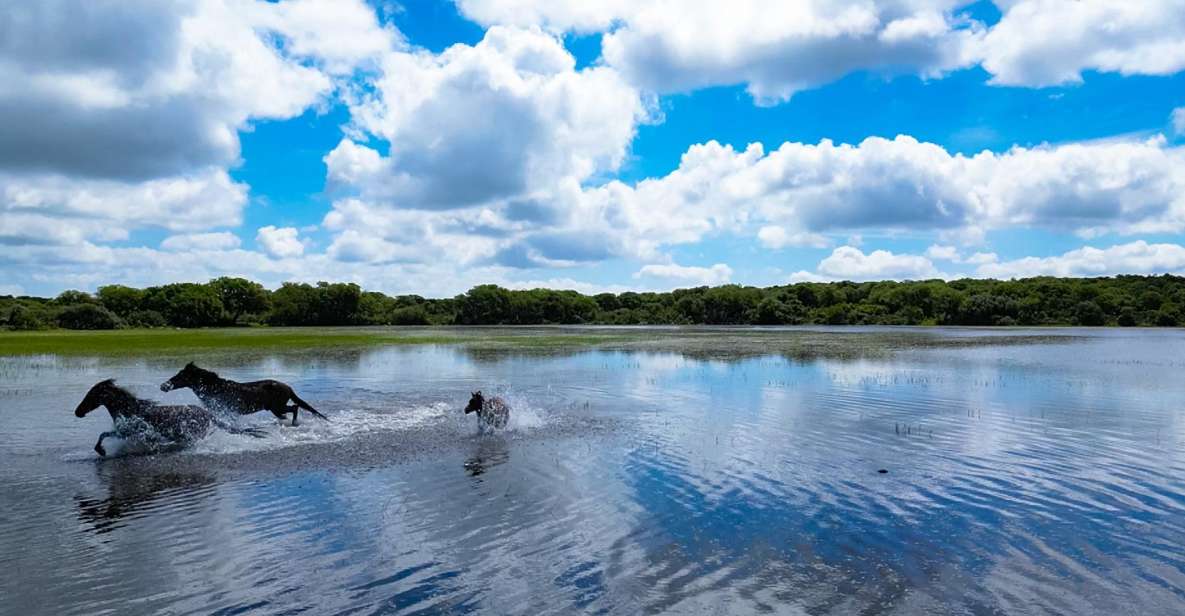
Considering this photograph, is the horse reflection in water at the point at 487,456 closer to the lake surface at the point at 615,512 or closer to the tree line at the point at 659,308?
the lake surface at the point at 615,512

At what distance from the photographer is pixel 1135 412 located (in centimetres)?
2045

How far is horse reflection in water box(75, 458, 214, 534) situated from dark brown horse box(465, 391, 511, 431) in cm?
624

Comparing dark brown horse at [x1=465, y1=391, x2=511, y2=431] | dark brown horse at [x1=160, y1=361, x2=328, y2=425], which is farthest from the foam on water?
dark brown horse at [x1=465, y1=391, x2=511, y2=431]

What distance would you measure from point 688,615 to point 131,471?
11000mm

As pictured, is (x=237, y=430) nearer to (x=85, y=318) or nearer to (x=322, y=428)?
(x=322, y=428)

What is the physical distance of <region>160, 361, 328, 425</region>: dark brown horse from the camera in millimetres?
16391

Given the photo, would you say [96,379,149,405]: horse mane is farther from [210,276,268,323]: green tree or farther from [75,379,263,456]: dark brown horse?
[210,276,268,323]: green tree

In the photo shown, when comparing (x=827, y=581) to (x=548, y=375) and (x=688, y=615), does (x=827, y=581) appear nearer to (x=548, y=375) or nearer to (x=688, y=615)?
(x=688, y=615)

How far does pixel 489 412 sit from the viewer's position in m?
17.0

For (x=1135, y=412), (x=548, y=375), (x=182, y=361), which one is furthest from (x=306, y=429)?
(x=182, y=361)

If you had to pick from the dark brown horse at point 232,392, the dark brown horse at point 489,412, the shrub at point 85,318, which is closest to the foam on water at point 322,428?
the dark brown horse at point 232,392

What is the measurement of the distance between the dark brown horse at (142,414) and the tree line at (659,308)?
10592cm

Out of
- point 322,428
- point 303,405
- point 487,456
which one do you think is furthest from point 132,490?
point 303,405

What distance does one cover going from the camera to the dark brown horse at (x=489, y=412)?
17.0 m
